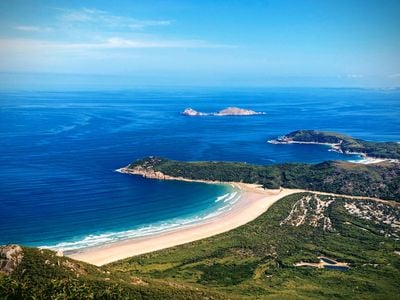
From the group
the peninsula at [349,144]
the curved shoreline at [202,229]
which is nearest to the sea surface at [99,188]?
the curved shoreline at [202,229]

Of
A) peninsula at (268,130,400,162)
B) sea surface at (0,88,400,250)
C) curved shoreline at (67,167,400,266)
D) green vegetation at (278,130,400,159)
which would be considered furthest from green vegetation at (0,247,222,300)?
green vegetation at (278,130,400,159)

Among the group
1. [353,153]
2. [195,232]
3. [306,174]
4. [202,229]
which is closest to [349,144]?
[353,153]

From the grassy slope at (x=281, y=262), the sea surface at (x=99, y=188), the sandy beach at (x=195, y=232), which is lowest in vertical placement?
the grassy slope at (x=281, y=262)

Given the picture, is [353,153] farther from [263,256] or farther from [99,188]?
[263,256]

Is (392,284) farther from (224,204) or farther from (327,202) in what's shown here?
(224,204)

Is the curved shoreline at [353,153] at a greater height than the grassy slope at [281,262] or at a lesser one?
greater

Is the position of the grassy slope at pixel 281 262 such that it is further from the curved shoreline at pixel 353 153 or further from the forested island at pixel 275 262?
the curved shoreline at pixel 353 153
